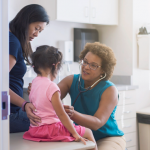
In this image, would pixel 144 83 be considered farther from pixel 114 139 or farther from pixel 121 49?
pixel 114 139

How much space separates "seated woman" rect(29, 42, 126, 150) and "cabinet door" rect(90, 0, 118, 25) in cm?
134

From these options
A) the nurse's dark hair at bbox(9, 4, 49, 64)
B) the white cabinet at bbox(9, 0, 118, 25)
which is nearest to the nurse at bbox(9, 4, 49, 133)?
the nurse's dark hair at bbox(9, 4, 49, 64)

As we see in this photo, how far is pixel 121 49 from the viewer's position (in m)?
3.24

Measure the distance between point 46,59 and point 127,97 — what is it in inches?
71.9

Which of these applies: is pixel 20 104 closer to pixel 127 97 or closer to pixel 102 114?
pixel 102 114

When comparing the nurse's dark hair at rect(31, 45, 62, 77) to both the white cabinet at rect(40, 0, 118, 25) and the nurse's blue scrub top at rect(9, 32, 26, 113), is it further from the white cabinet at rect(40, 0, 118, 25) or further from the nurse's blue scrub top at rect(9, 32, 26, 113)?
the white cabinet at rect(40, 0, 118, 25)

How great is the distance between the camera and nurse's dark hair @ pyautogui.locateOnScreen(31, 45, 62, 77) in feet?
4.30

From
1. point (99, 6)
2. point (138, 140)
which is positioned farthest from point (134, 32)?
point (138, 140)

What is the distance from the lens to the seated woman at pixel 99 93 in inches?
62.1

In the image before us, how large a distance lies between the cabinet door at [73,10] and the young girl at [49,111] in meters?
1.56

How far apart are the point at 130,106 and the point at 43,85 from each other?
6.36 ft

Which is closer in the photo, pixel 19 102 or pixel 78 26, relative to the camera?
pixel 19 102

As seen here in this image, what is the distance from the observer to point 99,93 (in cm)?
Answer: 166

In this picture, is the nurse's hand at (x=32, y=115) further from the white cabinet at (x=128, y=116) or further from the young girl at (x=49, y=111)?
the white cabinet at (x=128, y=116)
